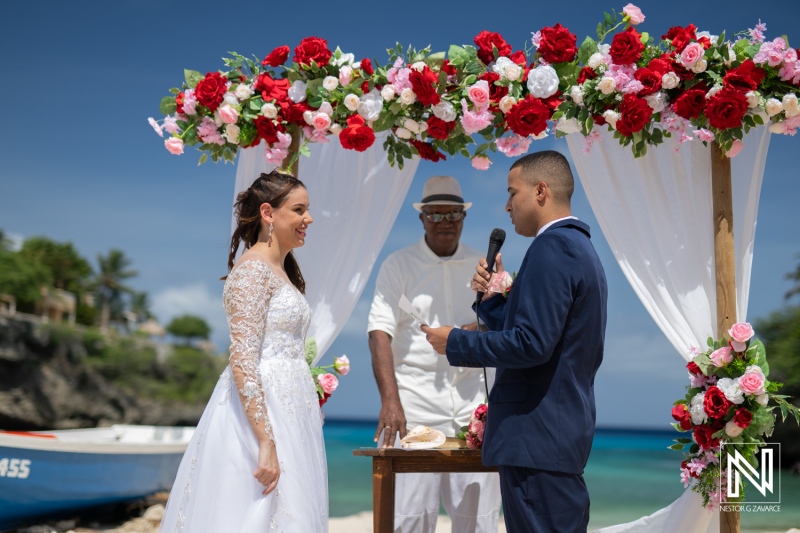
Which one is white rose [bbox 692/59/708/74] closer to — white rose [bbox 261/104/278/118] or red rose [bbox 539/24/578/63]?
red rose [bbox 539/24/578/63]

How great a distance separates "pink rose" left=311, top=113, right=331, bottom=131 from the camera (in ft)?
16.1

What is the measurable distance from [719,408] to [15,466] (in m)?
7.97

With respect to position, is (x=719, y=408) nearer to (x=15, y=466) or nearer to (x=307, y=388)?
(x=307, y=388)

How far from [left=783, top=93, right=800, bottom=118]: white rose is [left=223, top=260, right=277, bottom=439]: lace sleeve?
10.3ft

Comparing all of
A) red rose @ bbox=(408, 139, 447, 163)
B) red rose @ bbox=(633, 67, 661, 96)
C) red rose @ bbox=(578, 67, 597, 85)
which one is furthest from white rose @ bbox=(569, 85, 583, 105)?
red rose @ bbox=(408, 139, 447, 163)

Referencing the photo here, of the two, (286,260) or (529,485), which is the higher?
(286,260)

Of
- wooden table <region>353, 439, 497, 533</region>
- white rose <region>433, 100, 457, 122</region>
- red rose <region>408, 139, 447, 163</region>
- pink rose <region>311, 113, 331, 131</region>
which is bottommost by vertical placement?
wooden table <region>353, 439, 497, 533</region>

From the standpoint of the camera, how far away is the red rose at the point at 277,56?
504 cm

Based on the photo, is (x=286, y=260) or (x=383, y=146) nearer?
(x=286, y=260)

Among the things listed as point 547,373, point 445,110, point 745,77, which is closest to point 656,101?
point 745,77

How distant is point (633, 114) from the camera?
4.63 metres

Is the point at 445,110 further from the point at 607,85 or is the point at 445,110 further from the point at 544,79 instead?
the point at 607,85

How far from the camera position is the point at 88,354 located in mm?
40594

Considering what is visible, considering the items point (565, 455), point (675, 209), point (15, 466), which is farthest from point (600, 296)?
point (15, 466)
